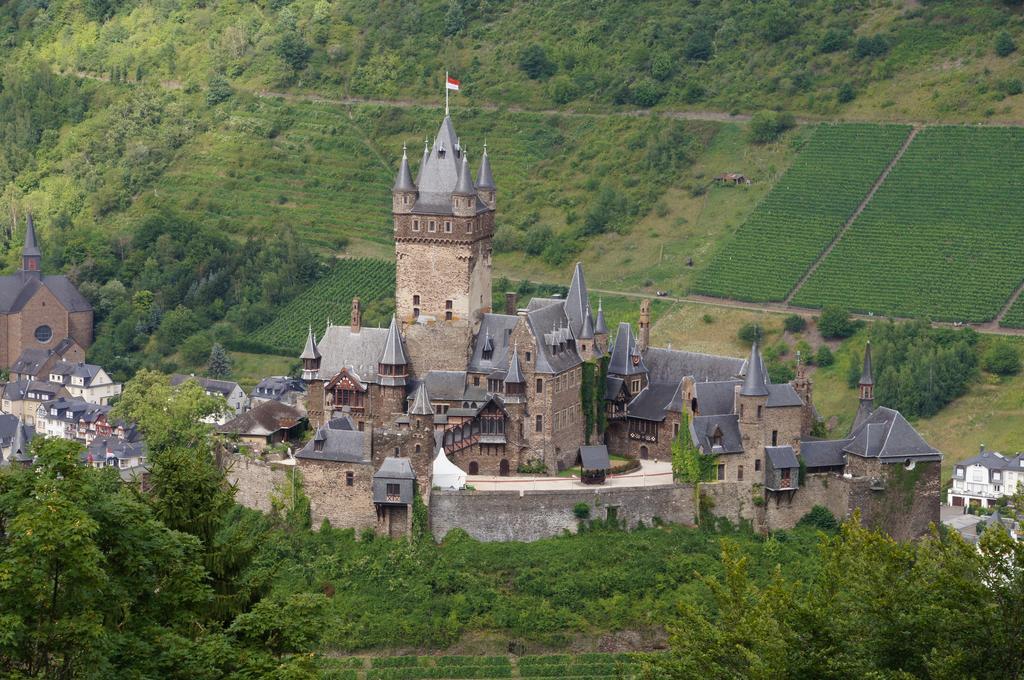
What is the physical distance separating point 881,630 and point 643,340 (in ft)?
137

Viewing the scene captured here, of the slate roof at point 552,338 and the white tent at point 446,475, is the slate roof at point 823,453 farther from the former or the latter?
the white tent at point 446,475

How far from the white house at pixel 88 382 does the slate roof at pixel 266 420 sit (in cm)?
2610

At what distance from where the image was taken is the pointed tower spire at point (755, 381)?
7512cm

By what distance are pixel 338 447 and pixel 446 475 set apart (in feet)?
13.1

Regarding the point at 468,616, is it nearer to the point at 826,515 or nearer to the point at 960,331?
the point at 826,515

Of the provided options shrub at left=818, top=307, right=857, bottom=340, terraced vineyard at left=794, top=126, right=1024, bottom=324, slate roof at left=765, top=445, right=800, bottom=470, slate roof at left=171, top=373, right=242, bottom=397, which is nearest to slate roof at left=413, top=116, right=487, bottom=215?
slate roof at left=765, top=445, right=800, bottom=470

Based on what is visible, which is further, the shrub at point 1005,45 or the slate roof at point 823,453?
the shrub at point 1005,45

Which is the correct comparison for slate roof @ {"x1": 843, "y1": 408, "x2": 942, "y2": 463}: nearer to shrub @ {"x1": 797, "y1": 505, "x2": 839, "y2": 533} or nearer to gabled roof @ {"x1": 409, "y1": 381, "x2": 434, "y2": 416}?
shrub @ {"x1": 797, "y1": 505, "x2": 839, "y2": 533}

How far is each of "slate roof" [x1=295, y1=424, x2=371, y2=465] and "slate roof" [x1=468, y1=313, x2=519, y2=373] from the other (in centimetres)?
640

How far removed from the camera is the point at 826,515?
7594 centimetres

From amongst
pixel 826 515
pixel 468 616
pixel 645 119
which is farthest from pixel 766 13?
pixel 468 616

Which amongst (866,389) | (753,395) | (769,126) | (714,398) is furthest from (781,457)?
(769,126)

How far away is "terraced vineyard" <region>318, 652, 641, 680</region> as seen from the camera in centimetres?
6894

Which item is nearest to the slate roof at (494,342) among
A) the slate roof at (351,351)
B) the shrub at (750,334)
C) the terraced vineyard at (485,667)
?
the slate roof at (351,351)
